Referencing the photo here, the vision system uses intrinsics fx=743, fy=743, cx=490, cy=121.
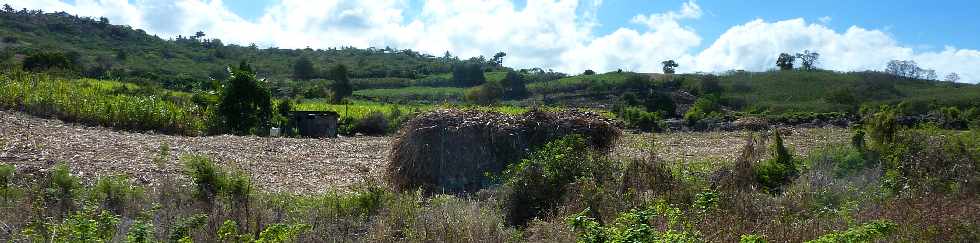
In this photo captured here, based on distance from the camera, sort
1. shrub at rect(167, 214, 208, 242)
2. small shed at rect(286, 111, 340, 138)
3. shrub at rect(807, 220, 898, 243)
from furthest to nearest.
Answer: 1. small shed at rect(286, 111, 340, 138)
2. shrub at rect(167, 214, 208, 242)
3. shrub at rect(807, 220, 898, 243)

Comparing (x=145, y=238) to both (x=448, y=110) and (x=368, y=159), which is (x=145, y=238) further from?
(x=368, y=159)

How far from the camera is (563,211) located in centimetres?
679

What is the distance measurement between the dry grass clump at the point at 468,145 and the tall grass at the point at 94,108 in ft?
36.8

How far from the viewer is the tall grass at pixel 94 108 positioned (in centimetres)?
1752

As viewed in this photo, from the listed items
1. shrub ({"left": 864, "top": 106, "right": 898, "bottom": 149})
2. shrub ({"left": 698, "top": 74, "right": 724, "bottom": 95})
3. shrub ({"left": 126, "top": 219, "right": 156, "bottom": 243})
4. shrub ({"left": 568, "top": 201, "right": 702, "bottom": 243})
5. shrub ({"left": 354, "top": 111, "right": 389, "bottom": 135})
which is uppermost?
shrub ({"left": 698, "top": 74, "right": 724, "bottom": 95})

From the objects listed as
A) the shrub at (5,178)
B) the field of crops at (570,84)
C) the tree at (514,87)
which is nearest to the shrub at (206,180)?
the shrub at (5,178)

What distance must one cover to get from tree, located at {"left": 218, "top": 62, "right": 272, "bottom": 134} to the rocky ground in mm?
2063

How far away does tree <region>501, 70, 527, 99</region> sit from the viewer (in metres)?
48.8

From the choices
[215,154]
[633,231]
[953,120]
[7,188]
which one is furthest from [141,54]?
[633,231]

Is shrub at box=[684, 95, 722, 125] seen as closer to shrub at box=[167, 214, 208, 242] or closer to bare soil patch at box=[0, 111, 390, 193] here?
bare soil patch at box=[0, 111, 390, 193]

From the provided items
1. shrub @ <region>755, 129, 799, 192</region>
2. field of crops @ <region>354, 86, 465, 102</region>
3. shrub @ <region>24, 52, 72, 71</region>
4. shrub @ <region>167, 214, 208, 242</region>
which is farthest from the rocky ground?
field of crops @ <region>354, 86, 465, 102</region>

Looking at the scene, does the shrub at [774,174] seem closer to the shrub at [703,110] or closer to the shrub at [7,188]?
the shrub at [7,188]

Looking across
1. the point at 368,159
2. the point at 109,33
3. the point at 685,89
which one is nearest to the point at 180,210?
the point at 368,159

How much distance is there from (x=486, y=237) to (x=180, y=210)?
8.94 feet
